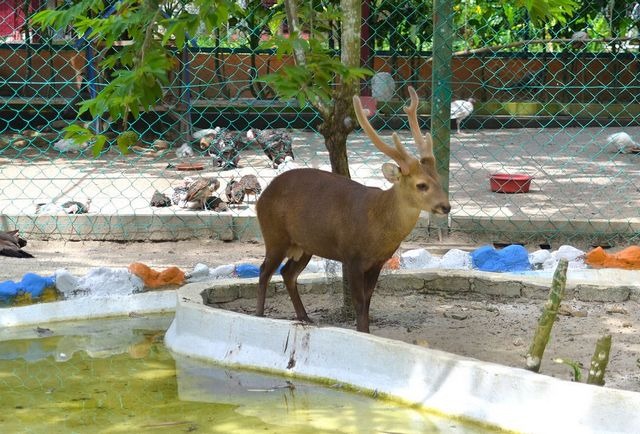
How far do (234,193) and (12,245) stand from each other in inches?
82.9

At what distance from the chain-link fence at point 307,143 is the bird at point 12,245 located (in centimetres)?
30

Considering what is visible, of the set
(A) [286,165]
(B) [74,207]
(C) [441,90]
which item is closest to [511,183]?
(A) [286,165]

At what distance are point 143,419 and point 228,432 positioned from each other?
0.45 m

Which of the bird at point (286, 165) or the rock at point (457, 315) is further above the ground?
the bird at point (286, 165)

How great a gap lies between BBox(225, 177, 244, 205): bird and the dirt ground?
1675 mm

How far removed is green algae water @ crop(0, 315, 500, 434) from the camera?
189 inches

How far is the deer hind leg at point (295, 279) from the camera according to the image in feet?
20.3

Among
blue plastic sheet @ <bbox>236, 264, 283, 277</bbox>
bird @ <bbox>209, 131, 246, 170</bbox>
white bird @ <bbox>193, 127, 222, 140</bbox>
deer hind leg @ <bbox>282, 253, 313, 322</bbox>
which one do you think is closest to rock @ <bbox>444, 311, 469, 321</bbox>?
deer hind leg @ <bbox>282, 253, 313, 322</bbox>

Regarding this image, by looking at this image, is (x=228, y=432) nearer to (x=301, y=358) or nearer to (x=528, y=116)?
(x=301, y=358)

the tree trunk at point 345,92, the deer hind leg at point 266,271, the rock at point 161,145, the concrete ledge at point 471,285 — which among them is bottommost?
the rock at point 161,145

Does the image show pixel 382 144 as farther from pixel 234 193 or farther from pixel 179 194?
pixel 179 194

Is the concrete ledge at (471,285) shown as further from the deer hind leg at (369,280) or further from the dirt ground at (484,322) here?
the deer hind leg at (369,280)

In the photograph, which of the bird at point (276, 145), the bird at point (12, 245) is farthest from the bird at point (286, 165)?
the bird at point (12, 245)

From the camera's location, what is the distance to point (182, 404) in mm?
5117
